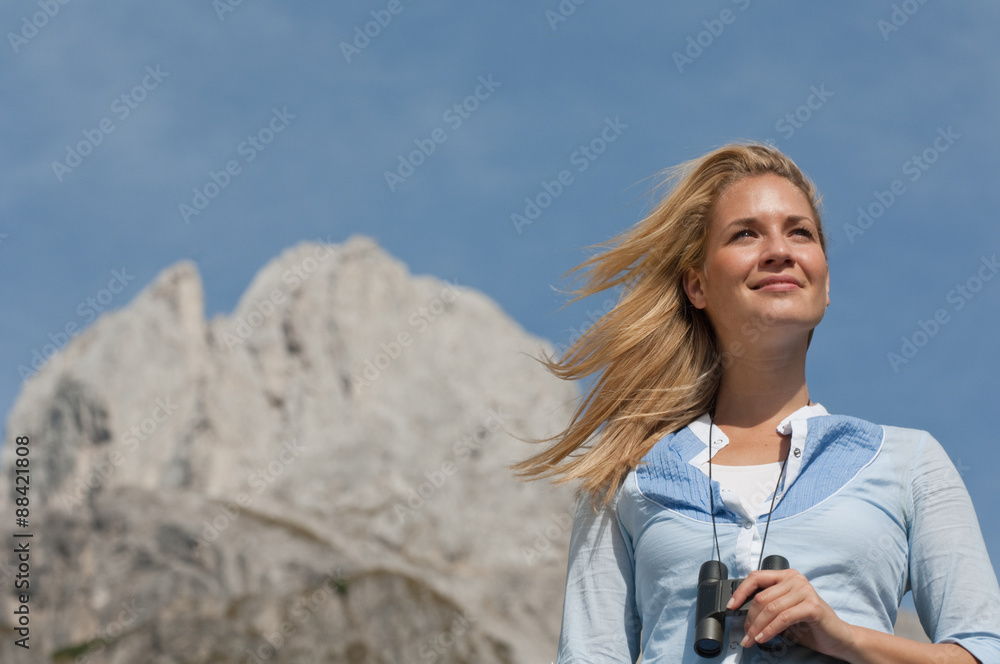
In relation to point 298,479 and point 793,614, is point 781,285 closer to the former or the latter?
point 793,614

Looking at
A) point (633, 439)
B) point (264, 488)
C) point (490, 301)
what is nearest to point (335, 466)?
point (264, 488)

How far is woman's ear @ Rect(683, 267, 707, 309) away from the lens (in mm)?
4660

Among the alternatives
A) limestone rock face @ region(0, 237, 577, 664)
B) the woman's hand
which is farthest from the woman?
limestone rock face @ region(0, 237, 577, 664)

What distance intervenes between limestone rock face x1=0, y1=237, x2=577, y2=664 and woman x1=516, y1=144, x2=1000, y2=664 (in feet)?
186

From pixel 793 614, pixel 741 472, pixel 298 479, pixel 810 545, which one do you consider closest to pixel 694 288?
pixel 741 472

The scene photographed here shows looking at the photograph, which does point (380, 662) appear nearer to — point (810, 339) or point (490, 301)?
point (810, 339)

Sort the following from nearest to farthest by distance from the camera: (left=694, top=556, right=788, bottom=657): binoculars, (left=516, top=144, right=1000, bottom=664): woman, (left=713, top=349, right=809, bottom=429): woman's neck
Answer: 1. (left=694, top=556, right=788, bottom=657): binoculars
2. (left=516, top=144, right=1000, bottom=664): woman
3. (left=713, top=349, right=809, bottom=429): woman's neck

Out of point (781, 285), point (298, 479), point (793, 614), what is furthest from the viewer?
point (298, 479)

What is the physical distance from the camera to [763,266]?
13.9 ft

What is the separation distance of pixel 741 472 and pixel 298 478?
109129 mm

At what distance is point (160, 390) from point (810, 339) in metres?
121

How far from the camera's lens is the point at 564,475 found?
436 cm

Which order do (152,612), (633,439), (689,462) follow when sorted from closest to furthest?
(689,462), (633,439), (152,612)

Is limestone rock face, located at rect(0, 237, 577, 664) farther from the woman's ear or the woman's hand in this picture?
the woman's hand
